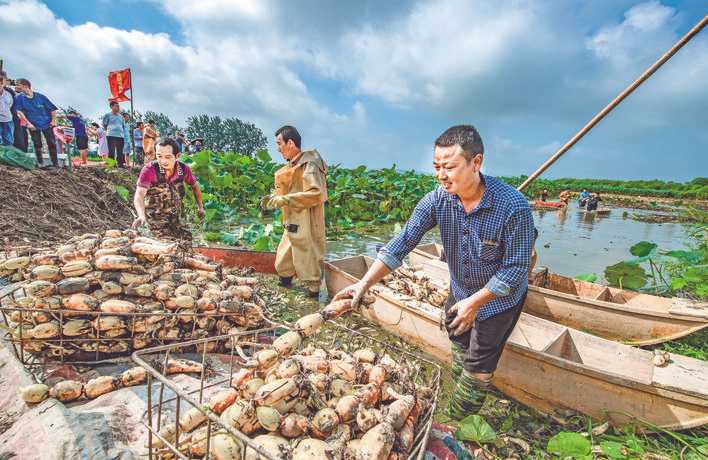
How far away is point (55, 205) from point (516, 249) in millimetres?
8552

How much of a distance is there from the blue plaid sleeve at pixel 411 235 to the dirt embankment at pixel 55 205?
16.9 feet

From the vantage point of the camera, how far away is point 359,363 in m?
2.02

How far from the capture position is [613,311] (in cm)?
456

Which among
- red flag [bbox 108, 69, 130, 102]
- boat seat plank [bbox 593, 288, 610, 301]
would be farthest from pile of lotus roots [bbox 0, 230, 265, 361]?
red flag [bbox 108, 69, 130, 102]

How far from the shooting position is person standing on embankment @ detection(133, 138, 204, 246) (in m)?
3.90

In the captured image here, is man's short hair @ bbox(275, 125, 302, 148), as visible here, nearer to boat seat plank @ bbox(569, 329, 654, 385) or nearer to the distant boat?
A: boat seat plank @ bbox(569, 329, 654, 385)

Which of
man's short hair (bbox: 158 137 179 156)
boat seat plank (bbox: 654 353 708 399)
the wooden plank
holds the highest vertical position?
man's short hair (bbox: 158 137 179 156)

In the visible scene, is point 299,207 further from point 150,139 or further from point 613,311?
point 150,139

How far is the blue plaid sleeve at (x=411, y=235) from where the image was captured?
256 centimetres

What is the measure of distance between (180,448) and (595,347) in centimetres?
387

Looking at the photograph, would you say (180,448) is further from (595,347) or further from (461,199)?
(595,347)

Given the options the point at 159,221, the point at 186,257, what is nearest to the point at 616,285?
the point at 186,257

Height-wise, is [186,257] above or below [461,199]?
below

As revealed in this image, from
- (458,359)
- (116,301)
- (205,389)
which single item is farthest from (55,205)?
(458,359)
